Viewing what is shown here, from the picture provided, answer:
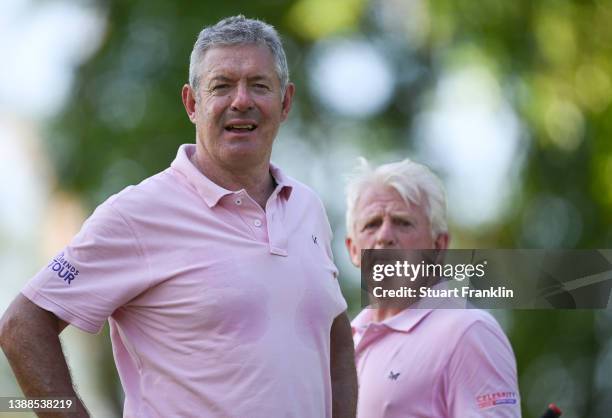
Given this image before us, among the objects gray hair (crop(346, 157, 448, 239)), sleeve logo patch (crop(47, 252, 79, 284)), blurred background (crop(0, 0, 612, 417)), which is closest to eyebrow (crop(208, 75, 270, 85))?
sleeve logo patch (crop(47, 252, 79, 284))

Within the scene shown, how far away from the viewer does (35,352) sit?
3.21m

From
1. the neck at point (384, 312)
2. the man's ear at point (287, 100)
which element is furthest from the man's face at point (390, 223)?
the man's ear at point (287, 100)

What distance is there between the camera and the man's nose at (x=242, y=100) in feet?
11.5

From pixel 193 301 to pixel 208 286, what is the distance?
2.4 inches

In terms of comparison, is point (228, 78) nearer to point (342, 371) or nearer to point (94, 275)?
point (94, 275)

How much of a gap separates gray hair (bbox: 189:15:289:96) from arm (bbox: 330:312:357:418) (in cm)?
83

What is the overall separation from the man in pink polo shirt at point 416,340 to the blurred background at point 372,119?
21.4 feet

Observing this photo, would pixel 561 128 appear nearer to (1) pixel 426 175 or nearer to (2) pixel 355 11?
(2) pixel 355 11

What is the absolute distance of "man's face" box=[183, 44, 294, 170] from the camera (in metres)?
3.53

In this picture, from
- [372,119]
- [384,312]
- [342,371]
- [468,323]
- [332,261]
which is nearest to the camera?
[332,261]

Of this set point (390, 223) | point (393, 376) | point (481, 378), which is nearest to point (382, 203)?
point (390, 223)

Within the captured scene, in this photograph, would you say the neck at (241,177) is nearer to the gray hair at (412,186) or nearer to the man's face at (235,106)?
the man's face at (235,106)

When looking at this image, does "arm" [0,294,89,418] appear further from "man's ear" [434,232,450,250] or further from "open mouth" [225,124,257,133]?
"man's ear" [434,232,450,250]

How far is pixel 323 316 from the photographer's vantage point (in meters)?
3.54
